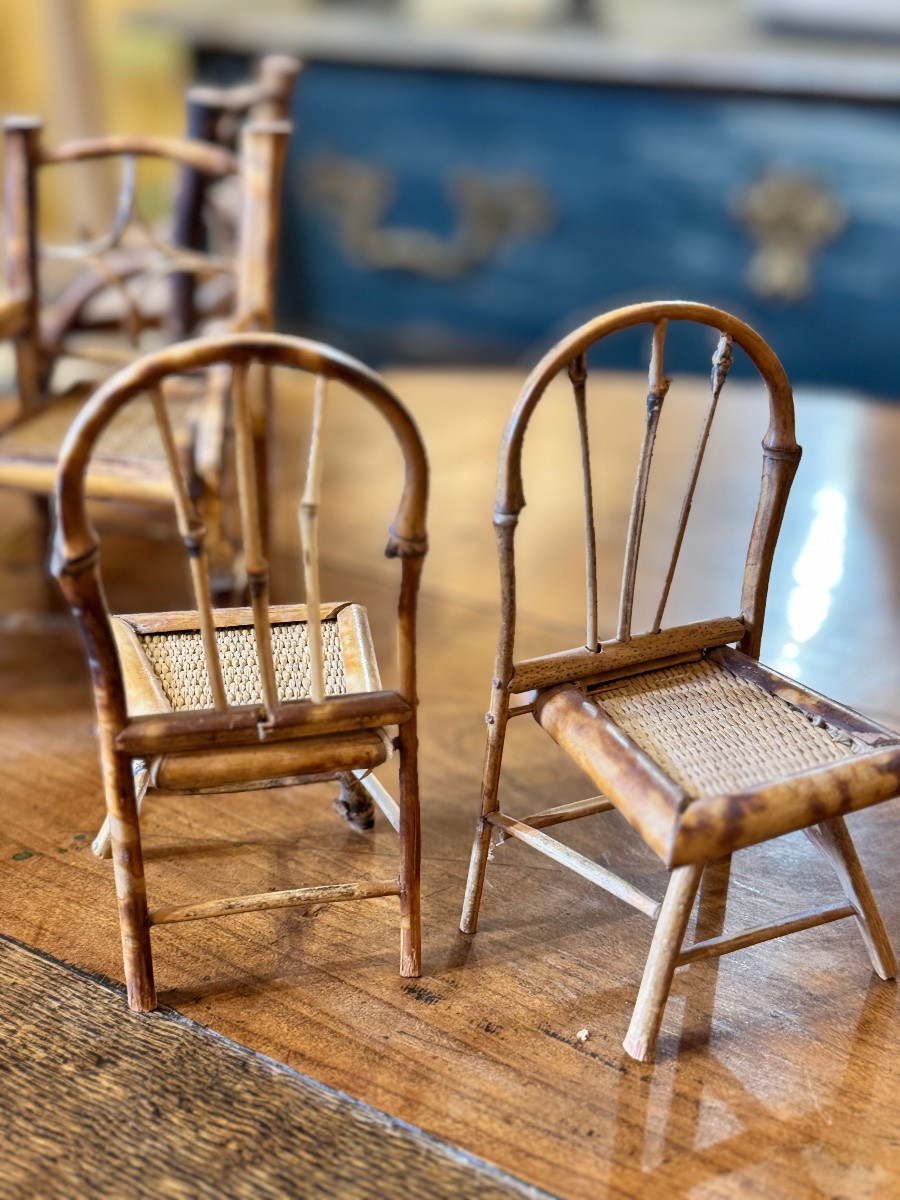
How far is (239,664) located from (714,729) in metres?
0.54

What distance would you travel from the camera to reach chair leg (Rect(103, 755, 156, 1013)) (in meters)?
1.29

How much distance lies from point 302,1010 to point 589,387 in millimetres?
2136

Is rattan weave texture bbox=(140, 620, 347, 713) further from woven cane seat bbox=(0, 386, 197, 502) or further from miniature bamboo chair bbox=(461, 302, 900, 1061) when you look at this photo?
woven cane seat bbox=(0, 386, 197, 502)

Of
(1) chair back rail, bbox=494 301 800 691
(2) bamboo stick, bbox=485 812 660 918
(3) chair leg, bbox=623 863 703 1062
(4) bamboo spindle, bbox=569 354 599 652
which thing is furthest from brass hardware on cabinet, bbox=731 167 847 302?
(3) chair leg, bbox=623 863 703 1062

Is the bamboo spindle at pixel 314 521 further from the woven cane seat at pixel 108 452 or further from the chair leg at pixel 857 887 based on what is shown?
the woven cane seat at pixel 108 452

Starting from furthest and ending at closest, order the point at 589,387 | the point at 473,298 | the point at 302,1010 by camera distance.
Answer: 1. the point at 473,298
2. the point at 589,387
3. the point at 302,1010

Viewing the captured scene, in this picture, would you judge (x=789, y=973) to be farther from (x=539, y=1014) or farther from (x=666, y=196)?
(x=666, y=196)

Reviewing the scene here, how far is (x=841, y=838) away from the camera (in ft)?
4.72

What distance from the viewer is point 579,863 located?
1.40m

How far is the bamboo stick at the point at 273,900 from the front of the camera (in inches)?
53.6

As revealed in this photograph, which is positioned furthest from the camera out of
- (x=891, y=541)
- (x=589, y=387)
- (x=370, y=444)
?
(x=589, y=387)

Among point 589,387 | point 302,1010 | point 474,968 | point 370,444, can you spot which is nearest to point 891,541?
point 589,387

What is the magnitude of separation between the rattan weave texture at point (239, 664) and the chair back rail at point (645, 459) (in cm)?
22

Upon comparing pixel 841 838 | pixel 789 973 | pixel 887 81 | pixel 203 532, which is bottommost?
pixel 789 973
